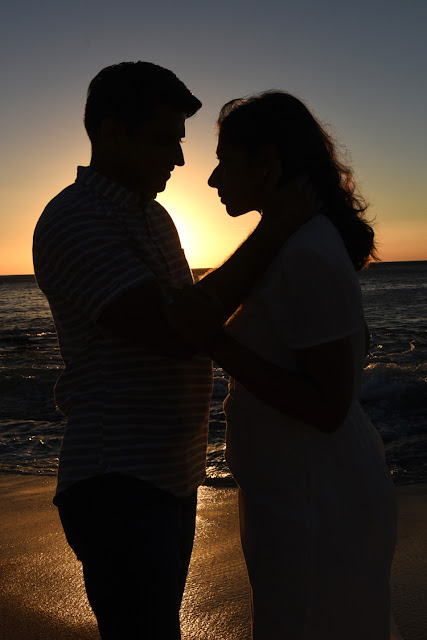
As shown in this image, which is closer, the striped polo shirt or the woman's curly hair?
the striped polo shirt

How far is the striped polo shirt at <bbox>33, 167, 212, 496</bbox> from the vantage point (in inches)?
62.2

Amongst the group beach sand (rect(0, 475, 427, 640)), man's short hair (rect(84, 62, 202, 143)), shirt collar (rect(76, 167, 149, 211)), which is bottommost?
beach sand (rect(0, 475, 427, 640))

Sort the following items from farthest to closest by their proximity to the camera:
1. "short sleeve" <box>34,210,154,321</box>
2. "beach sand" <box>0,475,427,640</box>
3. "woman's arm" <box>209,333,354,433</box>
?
"beach sand" <box>0,475,427,640</box> < "short sleeve" <box>34,210,154,321</box> < "woman's arm" <box>209,333,354,433</box>

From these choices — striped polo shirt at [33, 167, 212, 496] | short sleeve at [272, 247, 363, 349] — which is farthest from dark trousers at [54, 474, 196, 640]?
short sleeve at [272, 247, 363, 349]

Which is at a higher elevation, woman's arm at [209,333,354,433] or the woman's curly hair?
the woman's curly hair

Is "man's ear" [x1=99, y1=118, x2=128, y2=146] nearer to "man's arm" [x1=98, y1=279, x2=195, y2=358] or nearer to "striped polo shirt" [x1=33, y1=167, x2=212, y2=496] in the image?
"striped polo shirt" [x1=33, y1=167, x2=212, y2=496]

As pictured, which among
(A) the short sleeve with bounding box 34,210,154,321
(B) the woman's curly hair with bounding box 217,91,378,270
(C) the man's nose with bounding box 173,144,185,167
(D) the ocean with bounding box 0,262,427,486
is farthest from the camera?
(D) the ocean with bounding box 0,262,427,486

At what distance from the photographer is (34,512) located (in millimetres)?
4902

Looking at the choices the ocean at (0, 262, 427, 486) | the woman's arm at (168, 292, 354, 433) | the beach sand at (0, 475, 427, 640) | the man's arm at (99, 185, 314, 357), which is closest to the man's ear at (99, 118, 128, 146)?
the man's arm at (99, 185, 314, 357)

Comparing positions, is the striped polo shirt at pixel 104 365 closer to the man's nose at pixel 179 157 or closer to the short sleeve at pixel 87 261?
the short sleeve at pixel 87 261

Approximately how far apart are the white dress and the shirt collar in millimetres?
506

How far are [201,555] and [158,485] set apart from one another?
2.62 metres

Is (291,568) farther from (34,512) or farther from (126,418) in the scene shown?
(34,512)

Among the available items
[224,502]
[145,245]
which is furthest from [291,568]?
[224,502]
